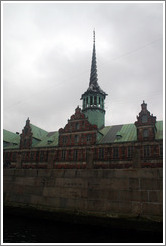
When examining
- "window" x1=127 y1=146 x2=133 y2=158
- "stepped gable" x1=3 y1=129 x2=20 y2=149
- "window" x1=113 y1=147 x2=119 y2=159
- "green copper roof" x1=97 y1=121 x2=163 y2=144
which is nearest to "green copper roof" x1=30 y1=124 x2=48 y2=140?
"stepped gable" x1=3 y1=129 x2=20 y2=149

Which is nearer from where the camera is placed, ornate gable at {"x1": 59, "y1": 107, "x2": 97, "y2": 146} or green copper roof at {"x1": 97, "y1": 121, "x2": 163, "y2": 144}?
green copper roof at {"x1": 97, "y1": 121, "x2": 163, "y2": 144}

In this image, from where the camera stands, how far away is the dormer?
3701cm

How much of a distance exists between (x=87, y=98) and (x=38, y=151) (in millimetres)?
18180

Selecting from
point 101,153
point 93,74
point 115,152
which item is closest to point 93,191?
point 101,153

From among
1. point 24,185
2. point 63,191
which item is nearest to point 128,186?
point 63,191

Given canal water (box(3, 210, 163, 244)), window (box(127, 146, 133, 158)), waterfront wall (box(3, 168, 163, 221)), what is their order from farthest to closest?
window (box(127, 146, 133, 158)), waterfront wall (box(3, 168, 163, 221)), canal water (box(3, 210, 163, 244))

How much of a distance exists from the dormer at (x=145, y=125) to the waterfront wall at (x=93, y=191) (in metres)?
7.96

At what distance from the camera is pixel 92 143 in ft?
135

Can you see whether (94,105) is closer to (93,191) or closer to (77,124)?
(77,124)

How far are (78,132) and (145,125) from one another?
565 inches

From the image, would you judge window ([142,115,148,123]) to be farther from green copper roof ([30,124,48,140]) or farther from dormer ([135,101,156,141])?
green copper roof ([30,124,48,140])

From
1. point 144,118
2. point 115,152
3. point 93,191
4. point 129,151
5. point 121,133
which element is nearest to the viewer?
point 93,191

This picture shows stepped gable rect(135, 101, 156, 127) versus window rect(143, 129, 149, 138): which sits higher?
stepped gable rect(135, 101, 156, 127)

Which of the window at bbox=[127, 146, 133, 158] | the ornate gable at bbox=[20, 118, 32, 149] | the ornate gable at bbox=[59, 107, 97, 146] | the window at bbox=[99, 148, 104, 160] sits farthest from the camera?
the ornate gable at bbox=[20, 118, 32, 149]
